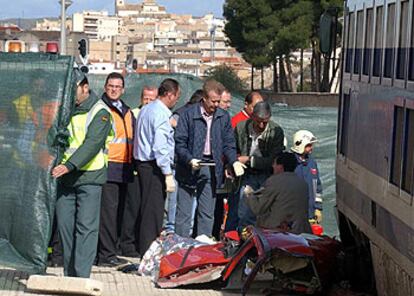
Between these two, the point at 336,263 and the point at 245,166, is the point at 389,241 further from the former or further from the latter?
the point at 245,166

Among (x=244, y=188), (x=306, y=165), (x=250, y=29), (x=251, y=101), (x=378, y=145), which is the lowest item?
(x=250, y=29)

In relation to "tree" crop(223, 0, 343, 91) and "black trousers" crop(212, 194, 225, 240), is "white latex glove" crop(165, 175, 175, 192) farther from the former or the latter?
"tree" crop(223, 0, 343, 91)

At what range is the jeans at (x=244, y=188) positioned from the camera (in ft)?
45.4

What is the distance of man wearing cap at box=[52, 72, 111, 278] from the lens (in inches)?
452

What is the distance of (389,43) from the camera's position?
10.3 meters

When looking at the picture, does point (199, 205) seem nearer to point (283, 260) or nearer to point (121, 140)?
point (121, 140)

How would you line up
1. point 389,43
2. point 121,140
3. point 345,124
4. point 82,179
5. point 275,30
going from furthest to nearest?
point 275,30, point 121,140, point 345,124, point 82,179, point 389,43

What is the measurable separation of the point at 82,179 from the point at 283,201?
6.80 feet

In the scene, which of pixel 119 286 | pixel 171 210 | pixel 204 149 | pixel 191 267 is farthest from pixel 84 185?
pixel 171 210


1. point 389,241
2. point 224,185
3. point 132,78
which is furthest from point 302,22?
point 389,241

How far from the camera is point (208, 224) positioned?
1397 cm

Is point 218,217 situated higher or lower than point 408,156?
lower

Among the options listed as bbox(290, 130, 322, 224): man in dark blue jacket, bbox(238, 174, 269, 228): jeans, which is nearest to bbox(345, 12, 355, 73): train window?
bbox(290, 130, 322, 224): man in dark blue jacket

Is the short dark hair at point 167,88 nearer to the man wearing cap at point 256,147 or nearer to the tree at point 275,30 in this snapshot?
the man wearing cap at point 256,147
